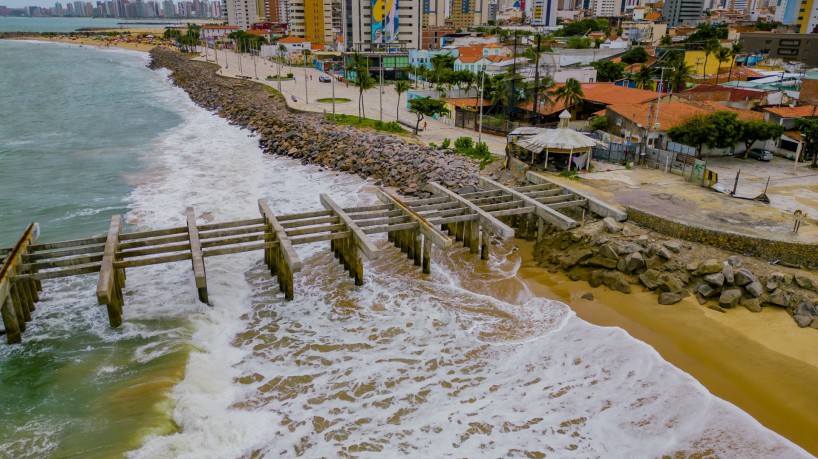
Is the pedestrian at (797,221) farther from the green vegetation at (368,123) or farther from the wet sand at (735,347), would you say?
the green vegetation at (368,123)

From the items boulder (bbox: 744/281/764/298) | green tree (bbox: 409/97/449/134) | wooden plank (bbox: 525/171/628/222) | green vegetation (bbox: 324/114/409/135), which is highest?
green tree (bbox: 409/97/449/134)

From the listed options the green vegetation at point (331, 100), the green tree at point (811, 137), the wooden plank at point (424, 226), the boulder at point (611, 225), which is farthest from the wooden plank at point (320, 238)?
the green vegetation at point (331, 100)

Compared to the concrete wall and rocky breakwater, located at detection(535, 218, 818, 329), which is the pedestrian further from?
rocky breakwater, located at detection(535, 218, 818, 329)

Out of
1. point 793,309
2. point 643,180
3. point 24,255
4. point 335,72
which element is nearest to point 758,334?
point 793,309

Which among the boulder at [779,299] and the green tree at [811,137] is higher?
the green tree at [811,137]

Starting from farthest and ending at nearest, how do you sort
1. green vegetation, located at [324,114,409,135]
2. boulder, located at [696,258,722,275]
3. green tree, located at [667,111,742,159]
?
green vegetation, located at [324,114,409,135]
green tree, located at [667,111,742,159]
boulder, located at [696,258,722,275]

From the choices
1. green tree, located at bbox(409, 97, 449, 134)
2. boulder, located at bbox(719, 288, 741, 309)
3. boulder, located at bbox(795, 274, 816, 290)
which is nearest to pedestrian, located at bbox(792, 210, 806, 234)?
boulder, located at bbox(795, 274, 816, 290)

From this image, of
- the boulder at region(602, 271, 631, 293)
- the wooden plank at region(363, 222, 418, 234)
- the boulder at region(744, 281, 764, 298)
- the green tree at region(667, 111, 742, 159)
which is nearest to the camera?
the boulder at region(744, 281, 764, 298)

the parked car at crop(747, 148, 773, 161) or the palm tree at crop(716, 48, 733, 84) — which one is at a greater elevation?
the palm tree at crop(716, 48, 733, 84)
